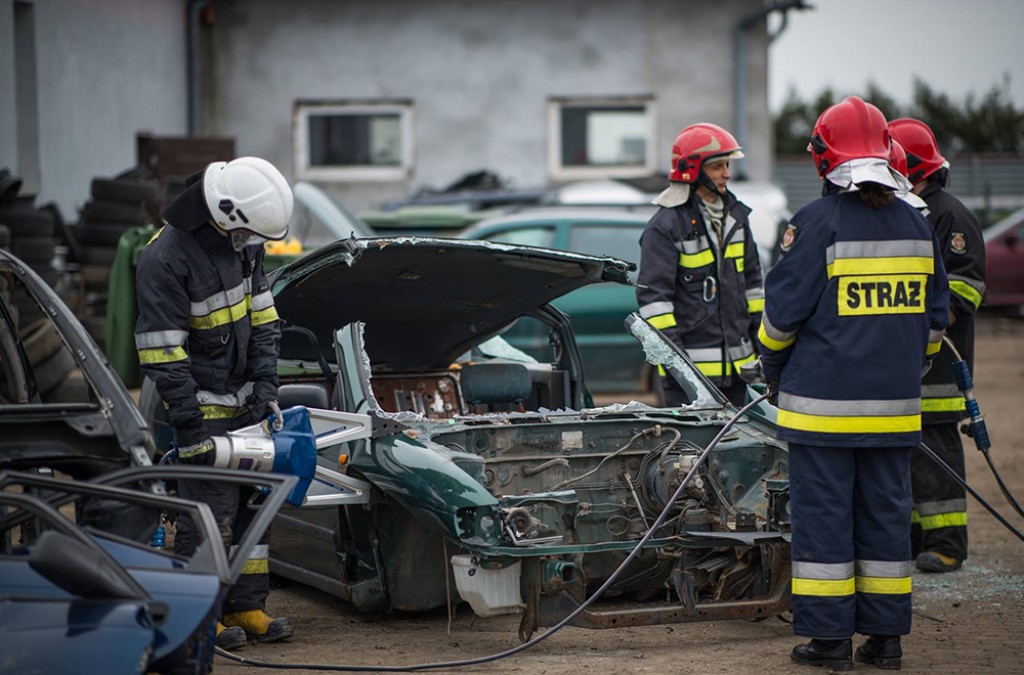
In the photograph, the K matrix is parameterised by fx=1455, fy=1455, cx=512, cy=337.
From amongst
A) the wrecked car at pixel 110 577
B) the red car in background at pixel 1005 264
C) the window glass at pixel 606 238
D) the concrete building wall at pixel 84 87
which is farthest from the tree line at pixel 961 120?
the wrecked car at pixel 110 577

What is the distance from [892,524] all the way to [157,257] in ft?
9.74

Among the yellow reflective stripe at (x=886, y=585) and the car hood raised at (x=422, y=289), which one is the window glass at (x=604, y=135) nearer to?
the car hood raised at (x=422, y=289)

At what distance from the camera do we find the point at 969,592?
6.73 m

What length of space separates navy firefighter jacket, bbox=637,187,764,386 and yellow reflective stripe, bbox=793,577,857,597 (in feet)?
6.67

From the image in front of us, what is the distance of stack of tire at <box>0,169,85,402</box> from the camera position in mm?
10273

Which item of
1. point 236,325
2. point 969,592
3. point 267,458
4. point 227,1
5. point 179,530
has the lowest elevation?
point 969,592

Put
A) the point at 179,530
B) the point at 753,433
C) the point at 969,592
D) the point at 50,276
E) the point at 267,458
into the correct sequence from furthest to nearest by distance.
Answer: the point at 50,276, the point at 969,592, the point at 753,433, the point at 179,530, the point at 267,458

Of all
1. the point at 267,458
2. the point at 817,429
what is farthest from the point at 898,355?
the point at 267,458

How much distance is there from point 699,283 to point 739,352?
0.40 meters

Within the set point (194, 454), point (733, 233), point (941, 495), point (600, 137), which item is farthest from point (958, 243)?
point (600, 137)

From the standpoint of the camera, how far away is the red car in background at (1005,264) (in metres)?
20.2

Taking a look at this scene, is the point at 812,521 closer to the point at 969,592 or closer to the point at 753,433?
the point at 753,433

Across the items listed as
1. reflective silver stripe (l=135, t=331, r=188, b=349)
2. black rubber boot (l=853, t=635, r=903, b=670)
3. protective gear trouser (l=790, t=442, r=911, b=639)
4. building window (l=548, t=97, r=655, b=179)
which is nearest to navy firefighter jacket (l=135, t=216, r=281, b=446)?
reflective silver stripe (l=135, t=331, r=188, b=349)

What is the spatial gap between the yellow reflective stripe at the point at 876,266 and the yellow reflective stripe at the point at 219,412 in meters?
2.41
